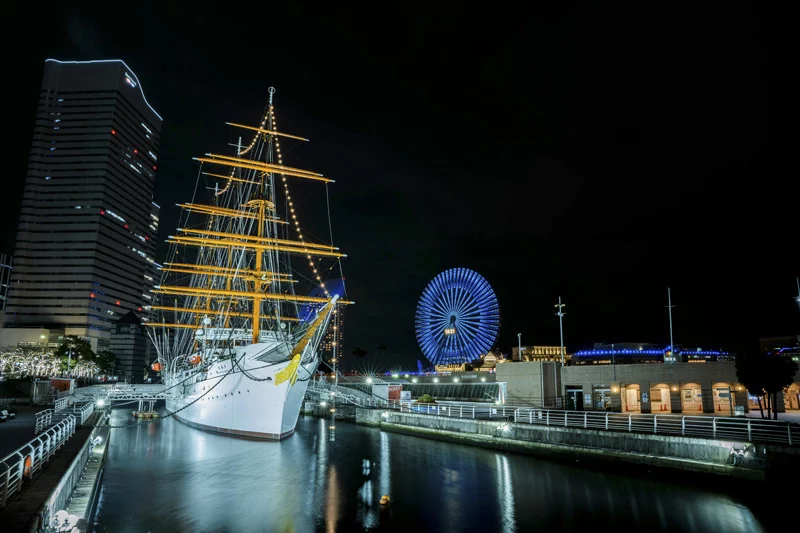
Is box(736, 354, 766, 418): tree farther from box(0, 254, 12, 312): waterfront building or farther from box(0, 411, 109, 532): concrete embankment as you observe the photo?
box(0, 254, 12, 312): waterfront building

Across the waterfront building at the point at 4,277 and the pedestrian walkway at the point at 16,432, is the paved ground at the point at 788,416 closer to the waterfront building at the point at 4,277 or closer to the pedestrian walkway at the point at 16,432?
the pedestrian walkway at the point at 16,432

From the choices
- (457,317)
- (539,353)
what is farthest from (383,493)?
(539,353)

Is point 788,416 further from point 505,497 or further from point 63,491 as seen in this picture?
point 63,491

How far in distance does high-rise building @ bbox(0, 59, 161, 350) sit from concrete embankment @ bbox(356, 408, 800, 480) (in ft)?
438

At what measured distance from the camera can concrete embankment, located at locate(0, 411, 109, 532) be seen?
9.98 m

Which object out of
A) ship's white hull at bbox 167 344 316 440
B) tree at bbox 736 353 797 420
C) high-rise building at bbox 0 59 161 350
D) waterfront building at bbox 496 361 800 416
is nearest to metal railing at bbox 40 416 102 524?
ship's white hull at bbox 167 344 316 440

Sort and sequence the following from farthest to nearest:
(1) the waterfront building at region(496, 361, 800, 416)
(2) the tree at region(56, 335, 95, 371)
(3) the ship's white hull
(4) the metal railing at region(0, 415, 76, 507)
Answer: (2) the tree at region(56, 335, 95, 371) → (1) the waterfront building at region(496, 361, 800, 416) → (3) the ship's white hull → (4) the metal railing at region(0, 415, 76, 507)

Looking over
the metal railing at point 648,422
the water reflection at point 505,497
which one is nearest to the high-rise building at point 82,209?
the metal railing at point 648,422

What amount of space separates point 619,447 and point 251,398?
24200 mm

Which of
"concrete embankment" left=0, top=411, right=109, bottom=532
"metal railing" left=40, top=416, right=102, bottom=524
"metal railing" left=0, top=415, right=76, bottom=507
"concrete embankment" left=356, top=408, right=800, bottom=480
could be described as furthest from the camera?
"concrete embankment" left=356, top=408, right=800, bottom=480

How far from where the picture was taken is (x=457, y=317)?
2808 inches

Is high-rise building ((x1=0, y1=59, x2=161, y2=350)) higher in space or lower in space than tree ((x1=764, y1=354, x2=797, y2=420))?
higher

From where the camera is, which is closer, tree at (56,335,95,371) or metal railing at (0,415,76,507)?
metal railing at (0,415,76,507)

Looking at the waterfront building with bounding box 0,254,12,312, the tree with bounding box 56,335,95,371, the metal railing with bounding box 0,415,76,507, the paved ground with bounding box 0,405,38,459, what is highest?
the waterfront building with bounding box 0,254,12,312
